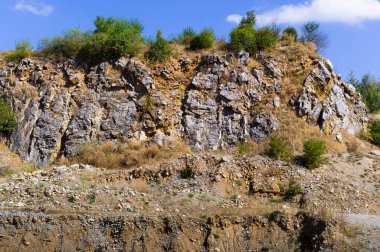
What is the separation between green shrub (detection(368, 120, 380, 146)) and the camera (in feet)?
88.4

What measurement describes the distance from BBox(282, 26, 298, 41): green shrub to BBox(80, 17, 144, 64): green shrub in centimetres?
794

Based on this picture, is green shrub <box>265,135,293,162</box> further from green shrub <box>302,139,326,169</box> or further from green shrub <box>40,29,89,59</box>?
green shrub <box>40,29,89,59</box>

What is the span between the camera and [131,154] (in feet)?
77.8

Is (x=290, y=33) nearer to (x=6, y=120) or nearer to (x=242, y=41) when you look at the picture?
(x=242, y=41)

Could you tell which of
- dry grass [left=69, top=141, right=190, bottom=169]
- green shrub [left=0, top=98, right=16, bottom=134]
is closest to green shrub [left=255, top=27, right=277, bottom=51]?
dry grass [left=69, top=141, right=190, bottom=169]

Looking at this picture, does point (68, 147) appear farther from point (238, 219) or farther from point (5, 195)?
point (238, 219)

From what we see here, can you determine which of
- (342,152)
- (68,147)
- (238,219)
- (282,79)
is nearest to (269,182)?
(238,219)

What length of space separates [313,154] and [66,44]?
14.4 metres

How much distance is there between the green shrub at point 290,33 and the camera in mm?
29370

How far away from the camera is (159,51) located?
90.9 feet

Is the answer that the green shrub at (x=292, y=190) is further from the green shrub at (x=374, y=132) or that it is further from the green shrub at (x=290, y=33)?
the green shrub at (x=290, y=33)

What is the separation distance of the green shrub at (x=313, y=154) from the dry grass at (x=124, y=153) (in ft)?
18.0

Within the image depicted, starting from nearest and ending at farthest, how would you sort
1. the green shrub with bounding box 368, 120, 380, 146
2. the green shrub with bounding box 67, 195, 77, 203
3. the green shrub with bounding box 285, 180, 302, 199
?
the green shrub with bounding box 67, 195, 77, 203 < the green shrub with bounding box 285, 180, 302, 199 < the green shrub with bounding box 368, 120, 380, 146

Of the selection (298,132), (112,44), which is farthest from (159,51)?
(298,132)
